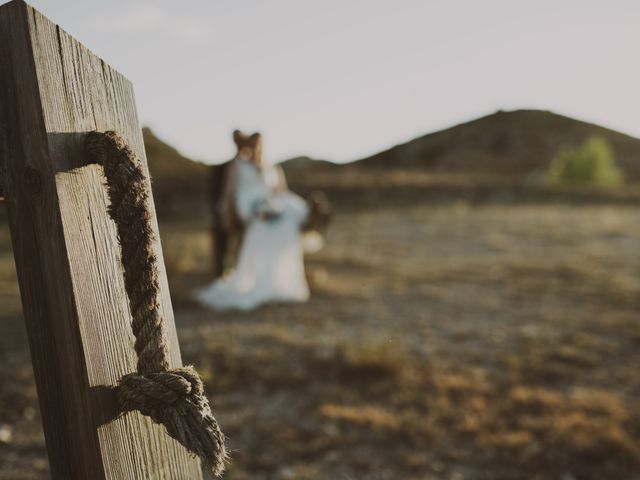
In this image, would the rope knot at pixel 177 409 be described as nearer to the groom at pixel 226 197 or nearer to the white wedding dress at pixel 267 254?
the groom at pixel 226 197

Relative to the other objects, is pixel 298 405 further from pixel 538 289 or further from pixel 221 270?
pixel 538 289

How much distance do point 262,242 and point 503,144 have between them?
47.3 m

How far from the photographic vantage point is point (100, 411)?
94 centimetres

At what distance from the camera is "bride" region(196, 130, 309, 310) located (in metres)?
6.68

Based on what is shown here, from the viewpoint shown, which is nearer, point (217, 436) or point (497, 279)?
point (217, 436)

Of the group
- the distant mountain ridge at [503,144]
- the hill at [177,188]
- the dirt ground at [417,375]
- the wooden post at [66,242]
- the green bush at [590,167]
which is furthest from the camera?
the distant mountain ridge at [503,144]

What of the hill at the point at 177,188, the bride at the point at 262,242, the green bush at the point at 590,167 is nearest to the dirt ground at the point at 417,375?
the bride at the point at 262,242

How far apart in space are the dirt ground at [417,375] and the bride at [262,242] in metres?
0.33

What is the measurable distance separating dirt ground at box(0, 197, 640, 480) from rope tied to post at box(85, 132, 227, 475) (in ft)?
7.90

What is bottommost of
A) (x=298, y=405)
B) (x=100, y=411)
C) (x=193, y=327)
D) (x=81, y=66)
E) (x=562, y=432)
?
(x=562, y=432)

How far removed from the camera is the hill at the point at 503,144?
147 ft

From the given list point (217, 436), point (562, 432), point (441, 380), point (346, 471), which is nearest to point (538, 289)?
point (441, 380)

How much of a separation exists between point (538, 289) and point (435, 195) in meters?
14.0

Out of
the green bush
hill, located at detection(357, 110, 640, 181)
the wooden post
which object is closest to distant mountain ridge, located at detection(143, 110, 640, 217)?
hill, located at detection(357, 110, 640, 181)
